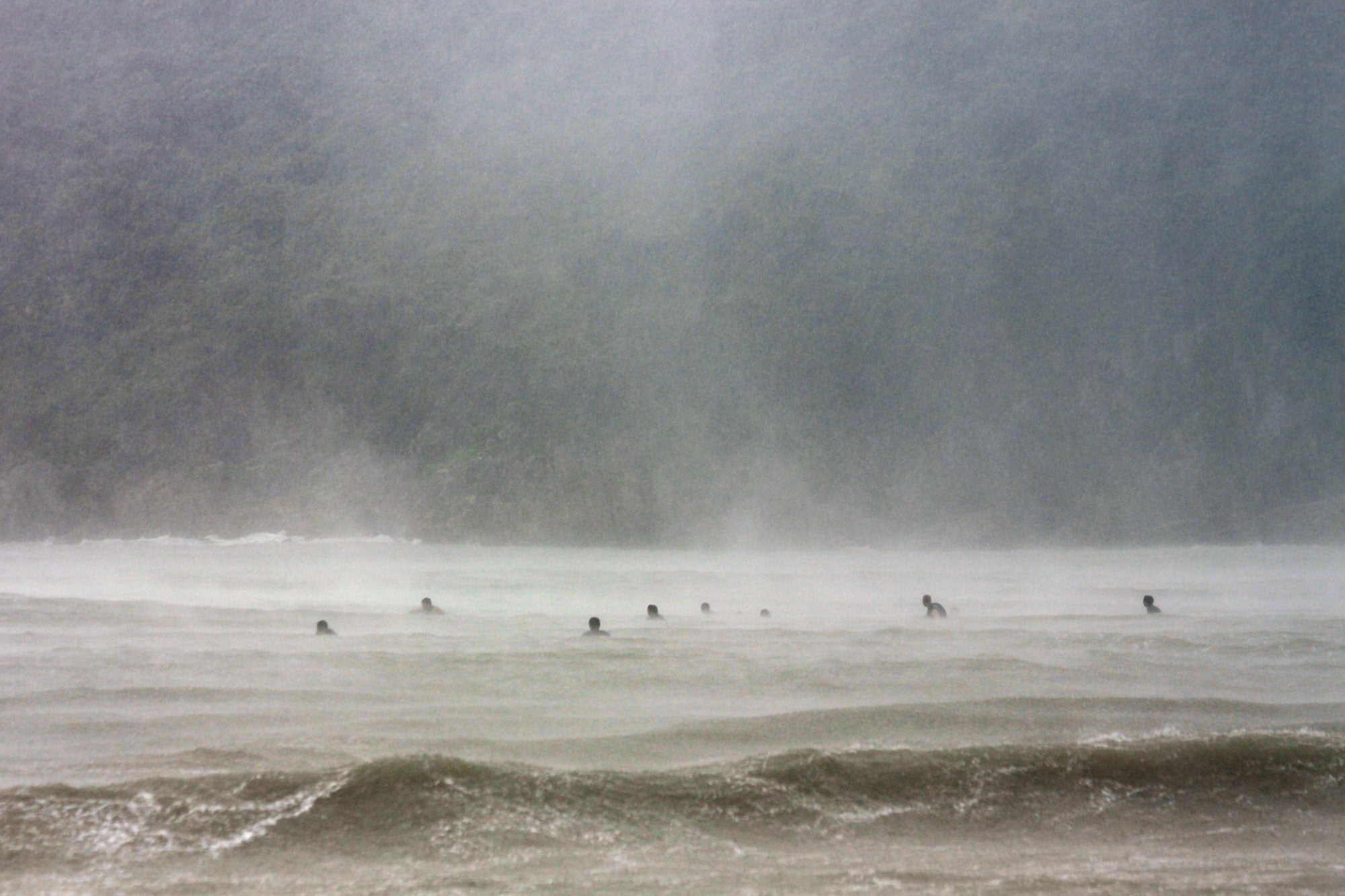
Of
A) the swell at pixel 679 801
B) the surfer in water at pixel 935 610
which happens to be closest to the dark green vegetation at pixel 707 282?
the surfer in water at pixel 935 610

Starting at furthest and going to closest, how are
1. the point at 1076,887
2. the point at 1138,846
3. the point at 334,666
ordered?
the point at 334,666 < the point at 1138,846 < the point at 1076,887

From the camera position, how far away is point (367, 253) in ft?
104

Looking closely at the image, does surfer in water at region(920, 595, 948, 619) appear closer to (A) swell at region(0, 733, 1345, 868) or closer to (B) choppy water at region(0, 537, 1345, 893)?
(B) choppy water at region(0, 537, 1345, 893)

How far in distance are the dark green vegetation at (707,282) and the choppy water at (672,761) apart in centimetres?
1571

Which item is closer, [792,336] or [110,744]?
[110,744]

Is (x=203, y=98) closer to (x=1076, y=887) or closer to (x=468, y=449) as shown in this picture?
(x=468, y=449)

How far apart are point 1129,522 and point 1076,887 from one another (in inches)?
952

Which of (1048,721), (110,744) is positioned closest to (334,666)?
(110,744)

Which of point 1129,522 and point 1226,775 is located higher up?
point 1129,522

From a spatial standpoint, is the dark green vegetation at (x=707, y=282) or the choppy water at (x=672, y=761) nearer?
the choppy water at (x=672, y=761)

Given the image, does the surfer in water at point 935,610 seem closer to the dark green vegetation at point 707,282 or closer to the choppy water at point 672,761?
the choppy water at point 672,761

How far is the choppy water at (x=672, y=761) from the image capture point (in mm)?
4148

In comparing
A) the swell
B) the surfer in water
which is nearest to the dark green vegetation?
the surfer in water

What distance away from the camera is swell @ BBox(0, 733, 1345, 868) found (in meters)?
4.37
